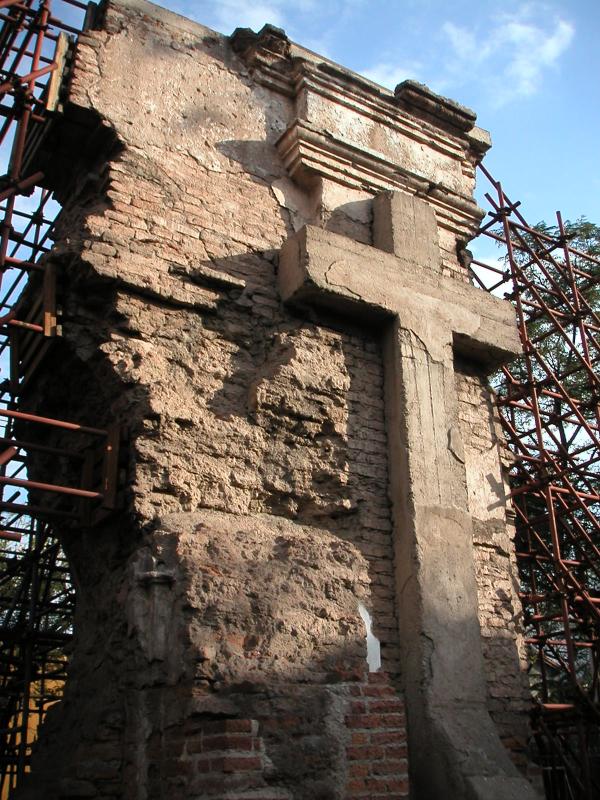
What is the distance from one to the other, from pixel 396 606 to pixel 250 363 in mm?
1567

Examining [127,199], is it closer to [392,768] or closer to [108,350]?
[108,350]

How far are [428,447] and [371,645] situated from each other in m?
1.19

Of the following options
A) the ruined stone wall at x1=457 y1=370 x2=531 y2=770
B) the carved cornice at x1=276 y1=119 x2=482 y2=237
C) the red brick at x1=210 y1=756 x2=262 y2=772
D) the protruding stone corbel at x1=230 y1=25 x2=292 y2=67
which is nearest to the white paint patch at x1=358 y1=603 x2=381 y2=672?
the ruined stone wall at x1=457 y1=370 x2=531 y2=770

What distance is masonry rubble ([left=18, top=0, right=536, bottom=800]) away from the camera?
3.61 m

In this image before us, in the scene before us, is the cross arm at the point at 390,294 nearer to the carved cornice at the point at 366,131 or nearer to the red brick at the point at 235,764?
the carved cornice at the point at 366,131

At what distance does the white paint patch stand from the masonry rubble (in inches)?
1.2

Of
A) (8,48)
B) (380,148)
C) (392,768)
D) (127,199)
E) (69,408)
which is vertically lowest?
(392,768)

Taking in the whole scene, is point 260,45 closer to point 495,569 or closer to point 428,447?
point 428,447

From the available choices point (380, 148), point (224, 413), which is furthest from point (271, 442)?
point (380, 148)

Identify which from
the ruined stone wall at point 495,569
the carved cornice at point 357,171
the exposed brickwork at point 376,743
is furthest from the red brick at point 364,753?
the carved cornice at point 357,171

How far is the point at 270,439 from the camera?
4.43m

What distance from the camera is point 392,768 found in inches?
146

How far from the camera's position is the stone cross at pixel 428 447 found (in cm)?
409

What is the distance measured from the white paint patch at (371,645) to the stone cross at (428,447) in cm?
16
